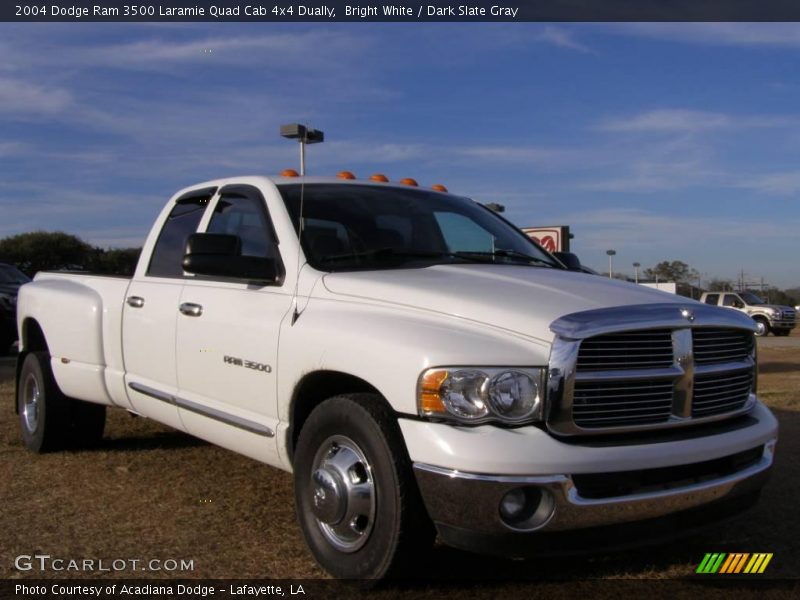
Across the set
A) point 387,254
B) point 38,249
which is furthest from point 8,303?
point 38,249

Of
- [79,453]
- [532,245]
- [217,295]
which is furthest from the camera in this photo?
[79,453]

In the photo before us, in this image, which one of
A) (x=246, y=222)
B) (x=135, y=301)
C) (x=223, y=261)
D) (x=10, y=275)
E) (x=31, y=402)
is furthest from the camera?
(x=10, y=275)

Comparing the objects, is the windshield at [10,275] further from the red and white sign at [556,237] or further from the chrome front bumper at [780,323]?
the chrome front bumper at [780,323]

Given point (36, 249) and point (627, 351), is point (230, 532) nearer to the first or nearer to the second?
point (627, 351)

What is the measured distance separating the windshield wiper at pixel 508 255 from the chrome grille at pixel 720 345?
1.23m

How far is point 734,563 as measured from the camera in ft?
12.1

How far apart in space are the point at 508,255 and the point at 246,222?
1.46 meters

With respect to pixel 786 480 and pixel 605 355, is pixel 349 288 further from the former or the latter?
pixel 786 480

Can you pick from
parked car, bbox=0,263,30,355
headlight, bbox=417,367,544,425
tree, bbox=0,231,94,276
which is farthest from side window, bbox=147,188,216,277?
tree, bbox=0,231,94,276

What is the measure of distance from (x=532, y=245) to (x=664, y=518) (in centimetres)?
222

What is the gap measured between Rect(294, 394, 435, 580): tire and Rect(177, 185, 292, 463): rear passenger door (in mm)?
444

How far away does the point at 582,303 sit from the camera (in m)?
3.25

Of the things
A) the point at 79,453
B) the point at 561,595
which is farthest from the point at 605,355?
the point at 79,453

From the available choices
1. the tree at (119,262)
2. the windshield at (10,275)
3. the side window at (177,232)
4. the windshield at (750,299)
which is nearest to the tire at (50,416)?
the tree at (119,262)
